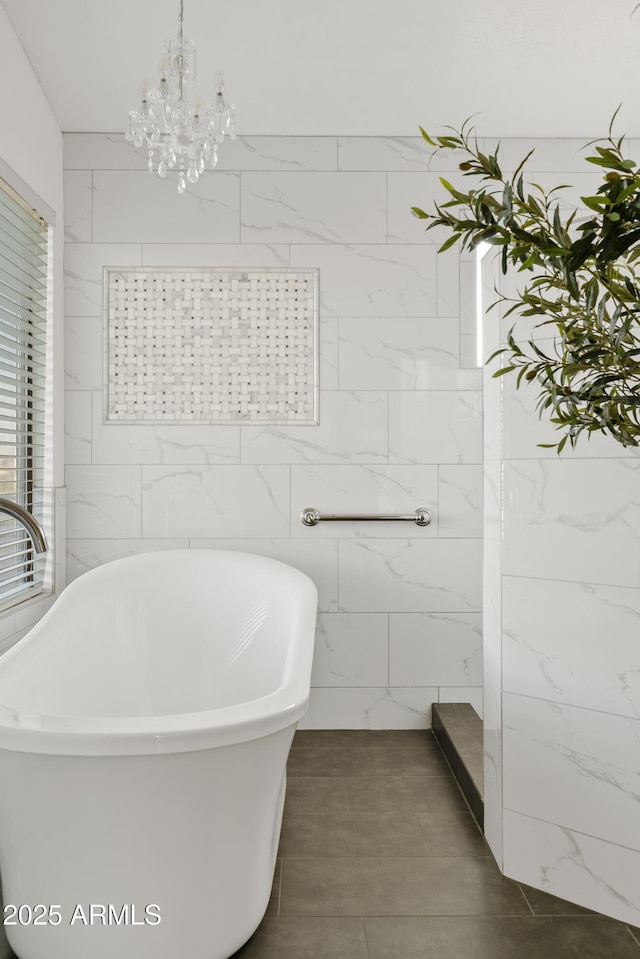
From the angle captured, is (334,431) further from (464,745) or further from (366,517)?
(464,745)

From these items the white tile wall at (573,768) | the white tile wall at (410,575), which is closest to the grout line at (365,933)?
the white tile wall at (573,768)

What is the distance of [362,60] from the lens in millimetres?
2633

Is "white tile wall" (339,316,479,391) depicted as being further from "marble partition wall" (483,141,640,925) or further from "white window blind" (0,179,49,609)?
"white window blind" (0,179,49,609)

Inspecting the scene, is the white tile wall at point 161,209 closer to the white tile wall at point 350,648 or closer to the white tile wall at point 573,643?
the white tile wall at point 350,648

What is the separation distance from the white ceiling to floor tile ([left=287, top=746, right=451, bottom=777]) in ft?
8.63

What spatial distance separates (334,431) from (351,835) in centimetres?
161

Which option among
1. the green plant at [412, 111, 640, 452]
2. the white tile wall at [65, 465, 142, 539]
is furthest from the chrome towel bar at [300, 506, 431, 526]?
the green plant at [412, 111, 640, 452]

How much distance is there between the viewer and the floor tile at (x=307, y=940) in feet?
5.50

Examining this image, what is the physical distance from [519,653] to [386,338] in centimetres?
164

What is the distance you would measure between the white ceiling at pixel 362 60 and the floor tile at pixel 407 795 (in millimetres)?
2630

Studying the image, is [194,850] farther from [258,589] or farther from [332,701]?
[332,701]

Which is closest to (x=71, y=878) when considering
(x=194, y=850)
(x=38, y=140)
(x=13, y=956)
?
(x=194, y=850)

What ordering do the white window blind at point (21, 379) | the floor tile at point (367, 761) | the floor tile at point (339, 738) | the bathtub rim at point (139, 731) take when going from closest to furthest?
the bathtub rim at point (139, 731)
the white window blind at point (21, 379)
the floor tile at point (367, 761)
the floor tile at point (339, 738)

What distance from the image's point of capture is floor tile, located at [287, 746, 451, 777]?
8.94 feet
